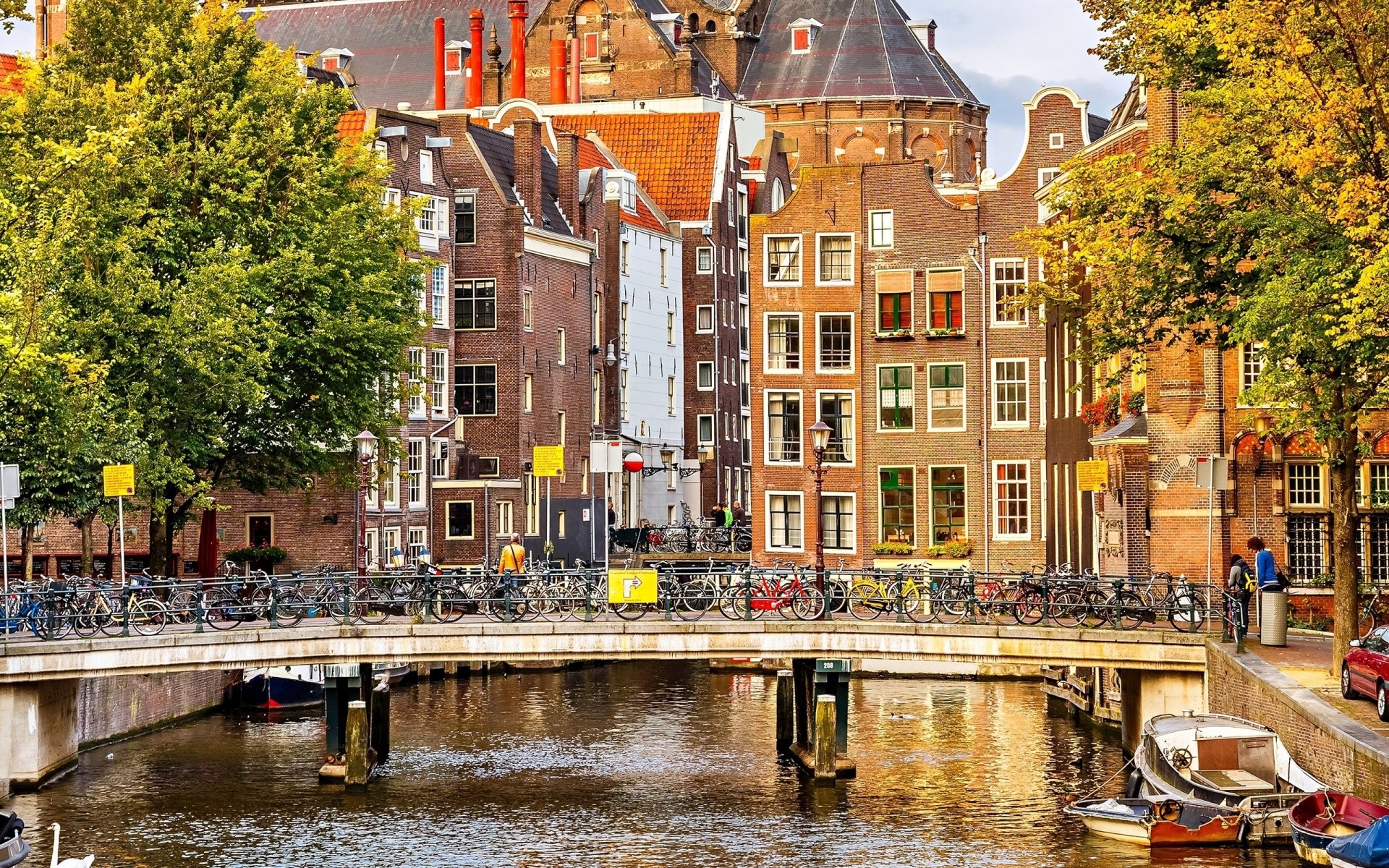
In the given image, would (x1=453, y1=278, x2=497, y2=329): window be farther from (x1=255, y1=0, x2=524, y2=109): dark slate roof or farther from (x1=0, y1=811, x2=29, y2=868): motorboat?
(x1=255, y1=0, x2=524, y2=109): dark slate roof

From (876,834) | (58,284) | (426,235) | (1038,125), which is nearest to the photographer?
(876,834)

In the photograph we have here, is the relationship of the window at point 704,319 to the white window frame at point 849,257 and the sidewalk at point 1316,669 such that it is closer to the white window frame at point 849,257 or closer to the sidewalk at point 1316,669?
the white window frame at point 849,257

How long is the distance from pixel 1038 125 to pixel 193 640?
34.8 metres

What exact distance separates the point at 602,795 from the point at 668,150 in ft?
205

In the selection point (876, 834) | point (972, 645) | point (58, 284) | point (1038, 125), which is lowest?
point (876, 834)

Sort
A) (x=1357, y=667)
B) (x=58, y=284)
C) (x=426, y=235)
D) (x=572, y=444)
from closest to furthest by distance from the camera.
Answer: (x=1357, y=667)
(x=58, y=284)
(x=426, y=235)
(x=572, y=444)

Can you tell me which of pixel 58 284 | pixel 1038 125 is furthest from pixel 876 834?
pixel 1038 125

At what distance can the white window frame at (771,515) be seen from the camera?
227 ft

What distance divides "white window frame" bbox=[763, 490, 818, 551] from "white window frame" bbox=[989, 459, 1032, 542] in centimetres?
Answer: 557

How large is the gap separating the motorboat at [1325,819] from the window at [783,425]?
37.0m

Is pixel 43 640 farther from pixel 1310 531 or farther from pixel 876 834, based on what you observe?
pixel 1310 531

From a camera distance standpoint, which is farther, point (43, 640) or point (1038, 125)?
point (1038, 125)

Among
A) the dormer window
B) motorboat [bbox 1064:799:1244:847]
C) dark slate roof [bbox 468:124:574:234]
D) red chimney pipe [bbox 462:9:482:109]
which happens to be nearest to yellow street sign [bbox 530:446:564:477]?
motorboat [bbox 1064:799:1244:847]

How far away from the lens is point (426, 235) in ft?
251
